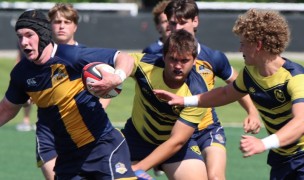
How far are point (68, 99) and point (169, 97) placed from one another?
881 millimetres

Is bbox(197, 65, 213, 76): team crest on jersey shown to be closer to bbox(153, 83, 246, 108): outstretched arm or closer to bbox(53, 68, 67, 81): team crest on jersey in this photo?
bbox(153, 83, 246, 108): outstretched arm

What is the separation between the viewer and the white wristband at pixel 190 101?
7672 millimetres

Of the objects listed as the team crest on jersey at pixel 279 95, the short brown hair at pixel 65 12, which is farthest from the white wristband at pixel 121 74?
the short brown hair at pixel 65 12

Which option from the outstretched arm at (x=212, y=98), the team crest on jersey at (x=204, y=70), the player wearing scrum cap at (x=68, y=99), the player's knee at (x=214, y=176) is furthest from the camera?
the team crest on jersey at (x=204, y=70)

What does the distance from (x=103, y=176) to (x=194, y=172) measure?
1024 mm

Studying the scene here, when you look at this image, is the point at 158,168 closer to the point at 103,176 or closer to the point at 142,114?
the point at 142,114

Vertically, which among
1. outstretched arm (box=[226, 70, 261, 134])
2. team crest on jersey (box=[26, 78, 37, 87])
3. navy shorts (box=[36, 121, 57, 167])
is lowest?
navy shorts (box=[36, 121, 57, 167])

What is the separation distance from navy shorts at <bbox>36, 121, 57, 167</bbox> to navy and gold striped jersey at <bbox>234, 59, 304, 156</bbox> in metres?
2.30

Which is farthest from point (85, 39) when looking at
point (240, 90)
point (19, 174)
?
point (240, 90)

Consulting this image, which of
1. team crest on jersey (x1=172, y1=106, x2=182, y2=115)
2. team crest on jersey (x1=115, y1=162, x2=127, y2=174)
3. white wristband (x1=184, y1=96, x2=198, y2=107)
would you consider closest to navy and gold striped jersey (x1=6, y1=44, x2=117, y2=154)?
team crest on jersey (x1=115, y1=162, x2=127, y2=174)

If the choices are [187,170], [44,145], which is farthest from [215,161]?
[44,145]

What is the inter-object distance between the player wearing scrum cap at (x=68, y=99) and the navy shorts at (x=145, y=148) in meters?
0.82

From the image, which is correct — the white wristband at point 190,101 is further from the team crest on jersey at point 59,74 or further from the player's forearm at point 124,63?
the team crest on jersey at point 59,74

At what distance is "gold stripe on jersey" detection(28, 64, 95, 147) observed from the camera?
723 cm
